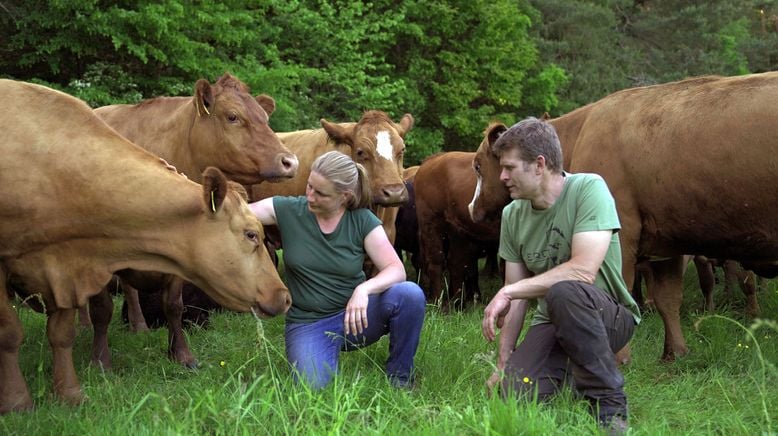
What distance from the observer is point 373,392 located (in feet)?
16.1

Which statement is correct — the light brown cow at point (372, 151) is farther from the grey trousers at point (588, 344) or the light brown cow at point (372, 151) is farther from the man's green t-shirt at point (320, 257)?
the grey trousers at point (588, 344)

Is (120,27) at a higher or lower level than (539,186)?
lower

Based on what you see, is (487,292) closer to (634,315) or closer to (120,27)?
(634,315)

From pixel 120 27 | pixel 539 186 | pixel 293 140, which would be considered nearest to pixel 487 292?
pixel 293 140

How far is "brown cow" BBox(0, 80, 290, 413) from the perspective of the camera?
17.0 feet

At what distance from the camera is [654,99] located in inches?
266

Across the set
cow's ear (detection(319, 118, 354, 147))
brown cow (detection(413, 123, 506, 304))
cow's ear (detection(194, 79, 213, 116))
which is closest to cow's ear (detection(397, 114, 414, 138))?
cow's ear (detection(319, 118, 354, 147))

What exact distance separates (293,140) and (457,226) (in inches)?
89.0

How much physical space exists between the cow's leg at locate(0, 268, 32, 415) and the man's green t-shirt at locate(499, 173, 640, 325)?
302 centimetres

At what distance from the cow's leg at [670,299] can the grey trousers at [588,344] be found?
224 centimetres

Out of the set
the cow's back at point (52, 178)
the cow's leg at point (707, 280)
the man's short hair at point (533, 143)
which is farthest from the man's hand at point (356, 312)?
the cow's leg at point (707, 280)

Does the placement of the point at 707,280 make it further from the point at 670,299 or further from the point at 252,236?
the point at 252,236

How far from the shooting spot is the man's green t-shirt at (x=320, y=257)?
17.5ft

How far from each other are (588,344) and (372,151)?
14.4 ft
